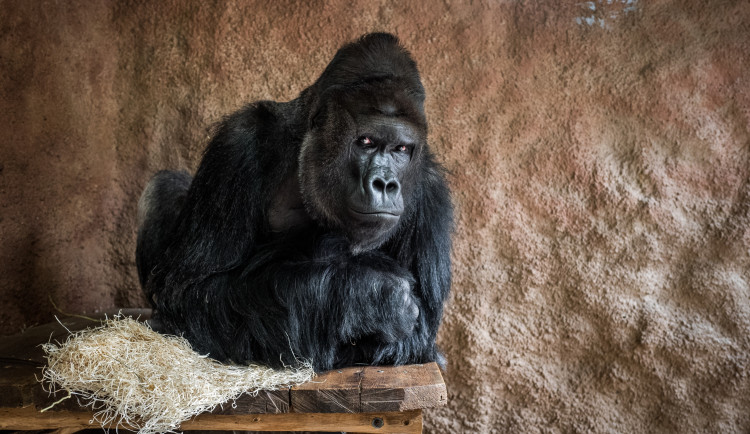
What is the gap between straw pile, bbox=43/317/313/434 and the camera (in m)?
3.09

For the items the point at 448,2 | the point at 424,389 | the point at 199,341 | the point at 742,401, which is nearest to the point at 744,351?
the point at 742,401

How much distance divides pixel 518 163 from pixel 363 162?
6.85 feet

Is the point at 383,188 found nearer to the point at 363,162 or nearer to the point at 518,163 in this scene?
the point at 363,162

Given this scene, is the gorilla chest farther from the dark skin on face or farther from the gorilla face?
the dark skin on face

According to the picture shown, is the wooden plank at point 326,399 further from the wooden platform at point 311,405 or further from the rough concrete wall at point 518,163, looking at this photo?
the rough concrete wall at point 518,163

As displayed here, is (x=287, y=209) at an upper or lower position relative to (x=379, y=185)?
lower

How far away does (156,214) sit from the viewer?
452cm

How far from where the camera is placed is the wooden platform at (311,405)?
127 inches

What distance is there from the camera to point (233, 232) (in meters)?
3.69

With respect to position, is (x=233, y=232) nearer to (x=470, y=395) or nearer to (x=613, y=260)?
(x=470, y=395)

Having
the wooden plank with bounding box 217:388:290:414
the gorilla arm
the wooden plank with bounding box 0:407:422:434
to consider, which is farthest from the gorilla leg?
the wooden plank with bounding box 217:388:290:414

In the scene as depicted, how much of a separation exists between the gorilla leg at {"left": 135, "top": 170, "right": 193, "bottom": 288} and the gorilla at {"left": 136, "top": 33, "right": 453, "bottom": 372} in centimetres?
55

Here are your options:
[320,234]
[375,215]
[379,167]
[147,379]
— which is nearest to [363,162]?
[379,167]

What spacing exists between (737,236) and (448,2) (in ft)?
9.28
